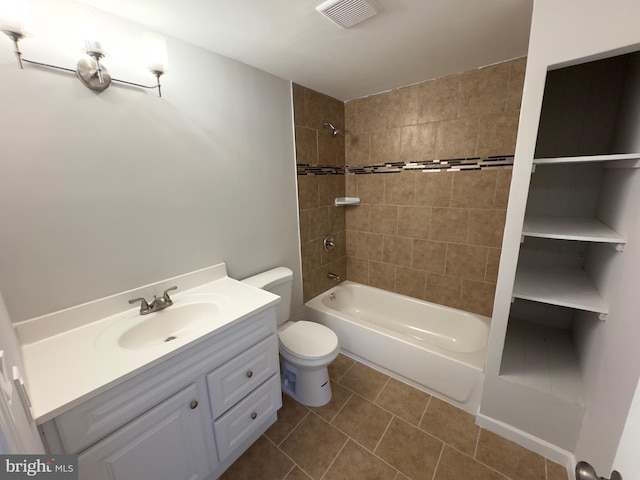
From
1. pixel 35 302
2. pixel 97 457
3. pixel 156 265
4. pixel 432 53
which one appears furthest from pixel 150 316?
pixel 432 53

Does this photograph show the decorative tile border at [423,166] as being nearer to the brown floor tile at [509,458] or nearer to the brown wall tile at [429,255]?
the brown wall tile at [429,255]

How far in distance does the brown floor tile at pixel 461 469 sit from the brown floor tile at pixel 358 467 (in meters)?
0.26

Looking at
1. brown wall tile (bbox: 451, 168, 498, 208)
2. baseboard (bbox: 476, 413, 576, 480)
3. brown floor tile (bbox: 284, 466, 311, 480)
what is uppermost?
brown wall tile (bbox: 451, 168, 498, 208)

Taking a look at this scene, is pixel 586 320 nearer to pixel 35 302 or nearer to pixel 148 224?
pixel 148 224

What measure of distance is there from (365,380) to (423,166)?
1773 mm

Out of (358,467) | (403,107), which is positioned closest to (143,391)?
(358,467)

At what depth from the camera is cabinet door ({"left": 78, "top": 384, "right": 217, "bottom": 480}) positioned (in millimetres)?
923

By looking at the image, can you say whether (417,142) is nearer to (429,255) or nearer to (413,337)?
(429,255)

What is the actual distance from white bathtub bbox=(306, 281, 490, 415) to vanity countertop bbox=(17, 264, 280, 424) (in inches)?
39.6

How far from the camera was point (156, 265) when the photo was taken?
4.70 ft

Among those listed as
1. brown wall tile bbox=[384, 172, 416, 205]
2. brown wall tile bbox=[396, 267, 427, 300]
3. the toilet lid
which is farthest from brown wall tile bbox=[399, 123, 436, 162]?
the toilet lid

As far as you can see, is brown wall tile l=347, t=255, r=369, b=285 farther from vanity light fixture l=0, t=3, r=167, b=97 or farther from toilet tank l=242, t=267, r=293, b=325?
vanity light fixture l=0, t=3, r=167, b=97

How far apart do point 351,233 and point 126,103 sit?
2.07 meters

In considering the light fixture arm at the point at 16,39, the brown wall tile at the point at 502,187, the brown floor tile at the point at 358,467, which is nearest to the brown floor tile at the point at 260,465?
the brown floor tile at the point at 358,467
